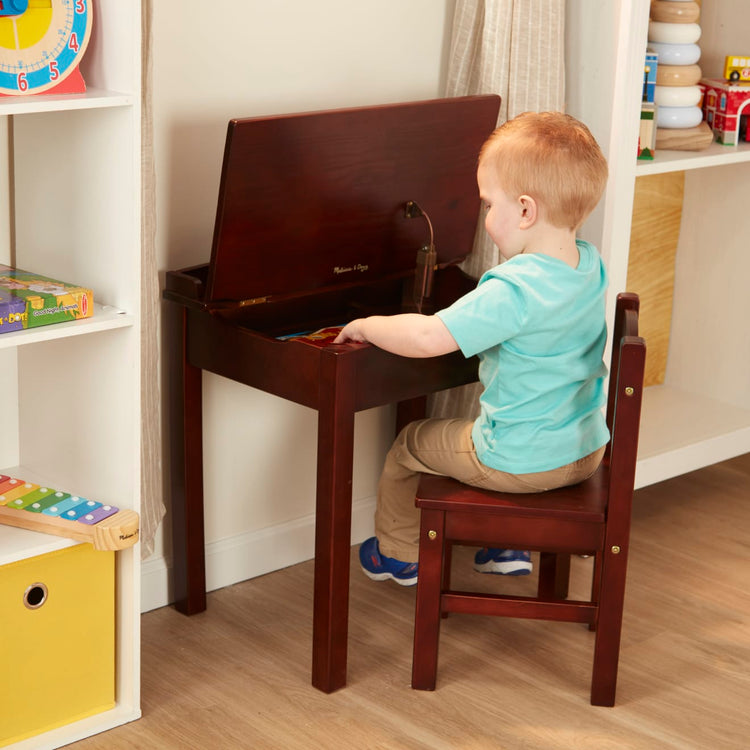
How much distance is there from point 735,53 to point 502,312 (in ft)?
4.52

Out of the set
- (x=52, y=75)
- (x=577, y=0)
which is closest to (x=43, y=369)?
(x=52, y=75)

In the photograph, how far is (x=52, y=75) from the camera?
1667mm

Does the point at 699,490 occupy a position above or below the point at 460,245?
below

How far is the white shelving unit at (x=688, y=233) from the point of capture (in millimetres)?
2426

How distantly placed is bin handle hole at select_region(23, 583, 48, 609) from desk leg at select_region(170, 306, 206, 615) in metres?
0.46

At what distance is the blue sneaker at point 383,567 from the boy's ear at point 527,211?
843mm

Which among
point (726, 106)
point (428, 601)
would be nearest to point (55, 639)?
point (428, 601)

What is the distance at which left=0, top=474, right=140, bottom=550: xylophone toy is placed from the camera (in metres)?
1.83

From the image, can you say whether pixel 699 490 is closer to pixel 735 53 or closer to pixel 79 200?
pixel 735 53

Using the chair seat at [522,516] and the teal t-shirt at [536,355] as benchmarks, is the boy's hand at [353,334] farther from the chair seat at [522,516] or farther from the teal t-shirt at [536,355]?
the chair seat at [522,516]

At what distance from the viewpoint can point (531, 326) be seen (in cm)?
192

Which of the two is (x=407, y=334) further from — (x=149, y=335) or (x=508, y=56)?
(x=508, y=56)

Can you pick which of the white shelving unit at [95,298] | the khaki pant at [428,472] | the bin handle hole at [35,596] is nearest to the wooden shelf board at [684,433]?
the khaki pant at [428,472]

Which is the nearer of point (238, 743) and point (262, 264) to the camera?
point (238, 743)
